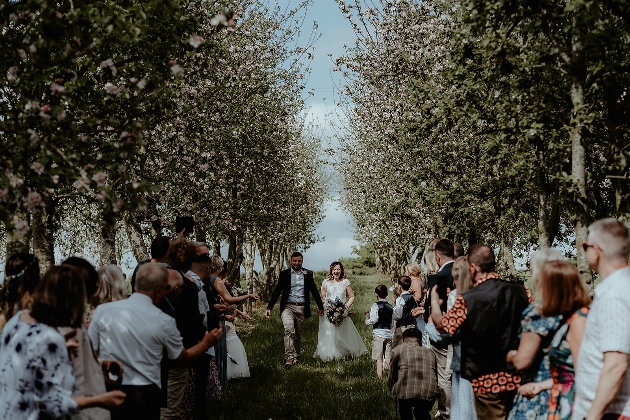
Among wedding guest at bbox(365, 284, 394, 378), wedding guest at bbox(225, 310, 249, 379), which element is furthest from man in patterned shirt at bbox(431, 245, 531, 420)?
wedding guest at bbox(225, 310, 249, 379)

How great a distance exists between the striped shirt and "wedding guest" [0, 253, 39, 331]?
16.6ft

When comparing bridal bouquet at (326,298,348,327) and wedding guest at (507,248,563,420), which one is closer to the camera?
wedding guest at (507,248,563,420)

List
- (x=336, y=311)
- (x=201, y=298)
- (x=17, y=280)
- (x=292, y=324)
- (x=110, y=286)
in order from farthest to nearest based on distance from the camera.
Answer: (x=336, y=311) → (x=292, y=324) → (x=201, y=298) → (x=110, y=286) → (x=17, y=280)

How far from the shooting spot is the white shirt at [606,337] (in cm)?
490

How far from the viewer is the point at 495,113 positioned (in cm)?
1623

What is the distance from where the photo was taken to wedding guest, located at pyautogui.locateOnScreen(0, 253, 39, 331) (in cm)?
626

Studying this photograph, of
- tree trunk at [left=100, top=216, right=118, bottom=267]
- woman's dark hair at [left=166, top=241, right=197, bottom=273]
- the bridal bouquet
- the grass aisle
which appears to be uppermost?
tree trunk at [left=100, top=216, right=118, bottom=267]

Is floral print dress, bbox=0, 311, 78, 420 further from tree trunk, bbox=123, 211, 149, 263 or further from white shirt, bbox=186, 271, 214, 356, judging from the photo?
tree trunk, bbox=123, 211, 149, 263

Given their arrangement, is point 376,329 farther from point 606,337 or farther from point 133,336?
point 606,337

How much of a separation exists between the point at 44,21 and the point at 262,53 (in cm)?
1866

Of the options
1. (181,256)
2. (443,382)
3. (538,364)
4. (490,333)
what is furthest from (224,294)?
(538,364)

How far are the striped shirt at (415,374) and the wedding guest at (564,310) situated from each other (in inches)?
147

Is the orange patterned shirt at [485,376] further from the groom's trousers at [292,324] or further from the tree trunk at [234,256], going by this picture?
the tree trunk at [234,256]

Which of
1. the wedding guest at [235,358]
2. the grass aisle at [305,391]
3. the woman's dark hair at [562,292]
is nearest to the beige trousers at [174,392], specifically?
the grass aisle at [305,391]
